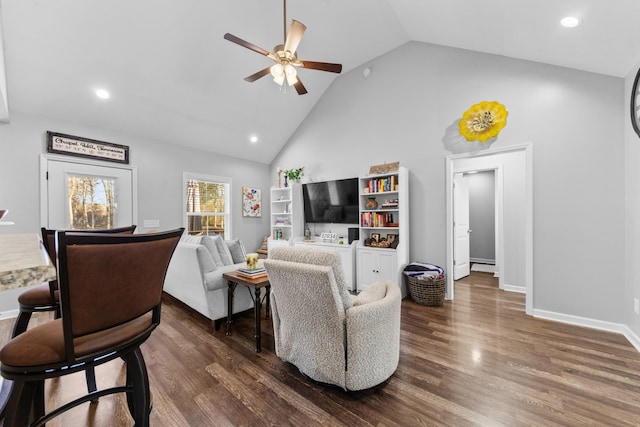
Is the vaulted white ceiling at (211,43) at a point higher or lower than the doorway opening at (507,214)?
higher

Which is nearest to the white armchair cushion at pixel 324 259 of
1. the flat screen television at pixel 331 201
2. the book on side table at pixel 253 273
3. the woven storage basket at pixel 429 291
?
the book on side table at pixel 253 273

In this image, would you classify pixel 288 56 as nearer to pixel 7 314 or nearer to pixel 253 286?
pixel 253 286

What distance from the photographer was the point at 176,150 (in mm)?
4582

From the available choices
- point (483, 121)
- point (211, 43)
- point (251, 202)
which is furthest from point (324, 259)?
point (251, 202)

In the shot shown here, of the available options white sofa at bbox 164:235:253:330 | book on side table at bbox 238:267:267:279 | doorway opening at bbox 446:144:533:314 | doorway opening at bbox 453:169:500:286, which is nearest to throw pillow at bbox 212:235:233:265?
white sofa at bbox 164:235:253:330

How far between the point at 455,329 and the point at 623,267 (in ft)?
5.90

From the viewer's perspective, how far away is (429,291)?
339 cm

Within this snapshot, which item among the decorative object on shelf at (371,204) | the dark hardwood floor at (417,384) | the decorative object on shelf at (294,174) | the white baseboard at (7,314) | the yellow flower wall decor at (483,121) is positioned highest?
the yellow flower wall decor at (483,121)

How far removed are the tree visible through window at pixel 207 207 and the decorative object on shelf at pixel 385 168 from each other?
312cm

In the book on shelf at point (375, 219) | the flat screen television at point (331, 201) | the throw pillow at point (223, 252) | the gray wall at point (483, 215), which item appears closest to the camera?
the throw pillow at point (223, 252)

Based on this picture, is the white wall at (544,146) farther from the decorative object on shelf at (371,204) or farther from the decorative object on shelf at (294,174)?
the decorative object on shelf at (294,174)

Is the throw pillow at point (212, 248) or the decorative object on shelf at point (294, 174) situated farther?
the decorative object on shelf at point (294, 174)

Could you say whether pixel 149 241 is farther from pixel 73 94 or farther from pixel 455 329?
pixel 73 94

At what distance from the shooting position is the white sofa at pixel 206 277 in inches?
105
